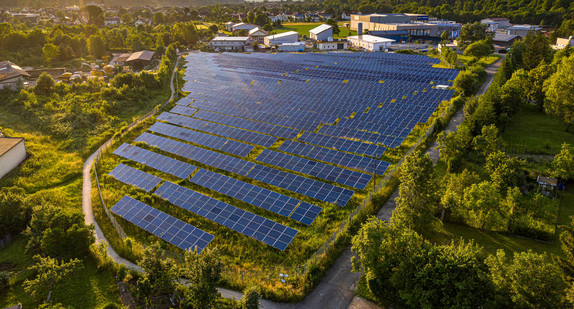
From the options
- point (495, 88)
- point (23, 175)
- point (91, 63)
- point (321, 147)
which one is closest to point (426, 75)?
point (495, 88)

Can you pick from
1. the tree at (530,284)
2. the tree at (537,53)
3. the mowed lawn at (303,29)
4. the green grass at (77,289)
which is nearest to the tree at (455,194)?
the tree at (530,284)

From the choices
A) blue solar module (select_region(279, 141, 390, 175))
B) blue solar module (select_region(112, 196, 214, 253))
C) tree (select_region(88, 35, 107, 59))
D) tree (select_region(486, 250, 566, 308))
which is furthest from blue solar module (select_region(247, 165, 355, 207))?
tree (select_region(88, 35, 107, 59))

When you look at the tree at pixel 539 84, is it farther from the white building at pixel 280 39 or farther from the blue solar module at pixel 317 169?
the white building at pixel 280 39

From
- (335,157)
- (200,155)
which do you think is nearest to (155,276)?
A: (200,155)

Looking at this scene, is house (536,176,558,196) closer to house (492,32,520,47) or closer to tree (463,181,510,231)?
tree (463,181,510,231)

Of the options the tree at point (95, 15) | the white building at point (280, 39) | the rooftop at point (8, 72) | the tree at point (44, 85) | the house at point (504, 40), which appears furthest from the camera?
the tree at point (95, 15)

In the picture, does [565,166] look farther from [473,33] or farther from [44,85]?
[44,85]
